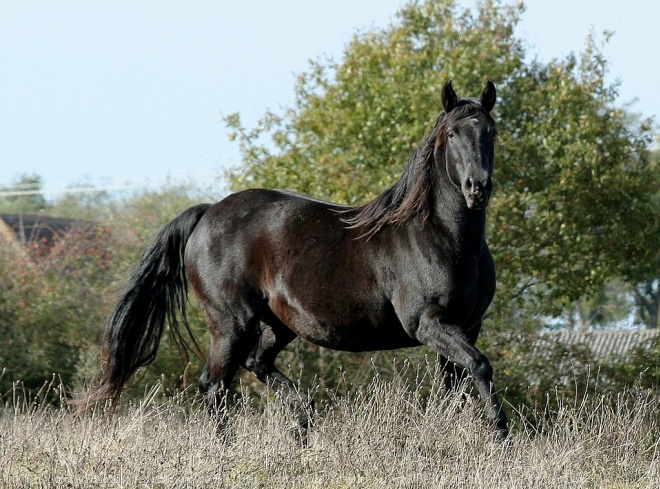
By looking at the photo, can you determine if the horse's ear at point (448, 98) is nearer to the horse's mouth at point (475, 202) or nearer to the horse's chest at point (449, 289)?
the horse's mouth at point (475, 202)

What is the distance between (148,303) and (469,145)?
2.90m

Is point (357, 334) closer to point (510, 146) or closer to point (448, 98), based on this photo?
point (448, 98)

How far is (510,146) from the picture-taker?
509 inches

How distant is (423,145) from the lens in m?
6.95

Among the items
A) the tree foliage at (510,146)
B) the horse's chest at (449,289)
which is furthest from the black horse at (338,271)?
the tree foliage at (510,146)

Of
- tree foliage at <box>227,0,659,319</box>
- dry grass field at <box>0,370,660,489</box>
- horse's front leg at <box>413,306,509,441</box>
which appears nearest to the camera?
dry grass field at <box>0,370,660,489</box>

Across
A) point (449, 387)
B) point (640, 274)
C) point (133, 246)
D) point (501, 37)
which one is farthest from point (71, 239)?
point (449, 387)

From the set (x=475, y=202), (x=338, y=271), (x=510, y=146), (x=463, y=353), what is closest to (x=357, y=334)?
(x=338, y=271)

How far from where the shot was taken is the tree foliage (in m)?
12.8

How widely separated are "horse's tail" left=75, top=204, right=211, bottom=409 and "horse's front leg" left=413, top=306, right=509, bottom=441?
212 centimetres

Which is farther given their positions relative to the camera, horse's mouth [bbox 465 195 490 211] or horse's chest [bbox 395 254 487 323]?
horse's chest [bbox 395 254 487 323]

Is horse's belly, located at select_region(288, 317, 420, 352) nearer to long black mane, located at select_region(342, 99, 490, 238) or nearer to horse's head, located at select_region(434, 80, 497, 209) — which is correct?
long black mane, located at select_region(342, 99, 490, 238)

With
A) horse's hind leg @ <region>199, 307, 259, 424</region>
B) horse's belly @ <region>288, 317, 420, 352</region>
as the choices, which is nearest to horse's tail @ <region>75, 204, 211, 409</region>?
horse's hind leg @ <region>199, 307, 259, 424</region>

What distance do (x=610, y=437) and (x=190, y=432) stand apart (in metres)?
2.43
